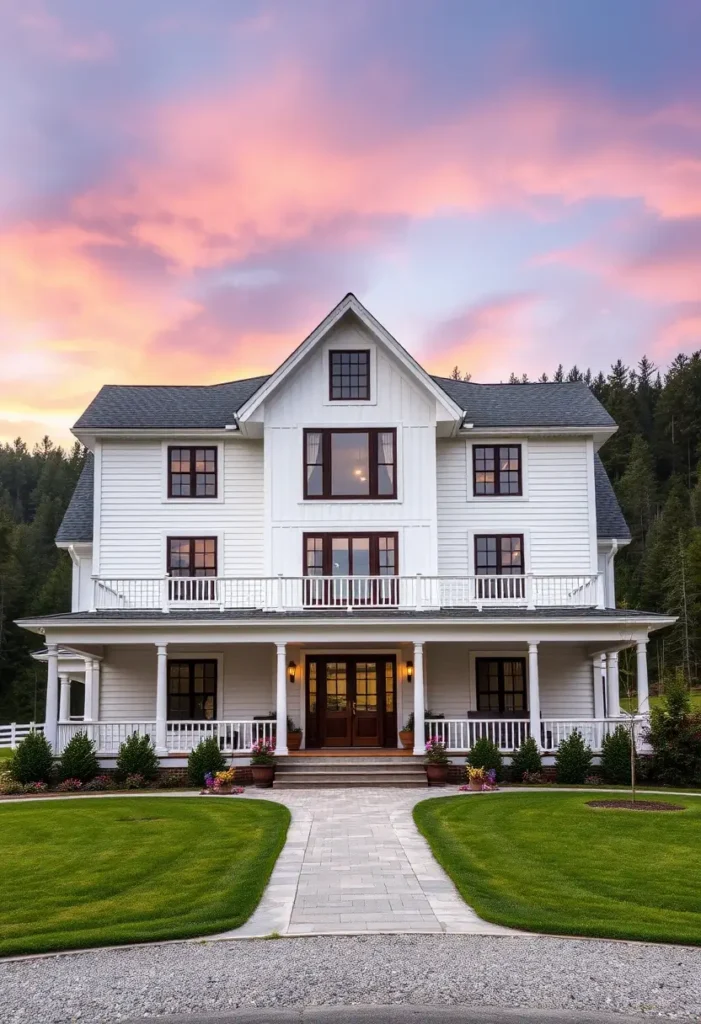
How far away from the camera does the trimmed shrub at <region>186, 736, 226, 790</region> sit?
21.0 meters

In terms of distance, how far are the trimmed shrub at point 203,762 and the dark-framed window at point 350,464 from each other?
743cm

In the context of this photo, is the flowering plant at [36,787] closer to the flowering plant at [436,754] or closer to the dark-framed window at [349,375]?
the flowering plant at [436,754]

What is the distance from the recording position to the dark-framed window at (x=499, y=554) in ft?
84.6

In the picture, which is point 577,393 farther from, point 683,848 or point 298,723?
point 683,848

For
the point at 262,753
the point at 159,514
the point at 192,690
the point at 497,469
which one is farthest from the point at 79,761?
the point at 497,469

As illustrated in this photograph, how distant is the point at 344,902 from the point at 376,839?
13.5 feet

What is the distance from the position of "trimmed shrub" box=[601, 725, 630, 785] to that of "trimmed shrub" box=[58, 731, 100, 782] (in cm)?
1181

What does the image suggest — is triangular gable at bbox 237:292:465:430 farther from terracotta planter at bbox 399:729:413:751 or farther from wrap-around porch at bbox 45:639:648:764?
terracotta planter at bbox 399:729:413:751

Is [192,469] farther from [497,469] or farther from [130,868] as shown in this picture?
[130,868]

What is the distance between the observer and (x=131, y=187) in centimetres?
2583

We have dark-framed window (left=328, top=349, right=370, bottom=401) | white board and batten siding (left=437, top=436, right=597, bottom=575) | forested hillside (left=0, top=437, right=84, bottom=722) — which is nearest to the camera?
dark-framed window (left=328, top=349, right=370, bottom=401)

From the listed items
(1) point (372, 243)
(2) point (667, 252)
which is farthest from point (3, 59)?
(2) point (667, 252)

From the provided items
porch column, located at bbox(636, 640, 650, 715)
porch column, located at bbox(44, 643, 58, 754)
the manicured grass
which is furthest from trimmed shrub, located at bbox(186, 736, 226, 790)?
porch column, located at bbox(636, 640, 650, 715)

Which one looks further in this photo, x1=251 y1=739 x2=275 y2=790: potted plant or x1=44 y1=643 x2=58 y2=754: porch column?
Result: x1=44 y1=643 x2=58 y2=754: porch column
